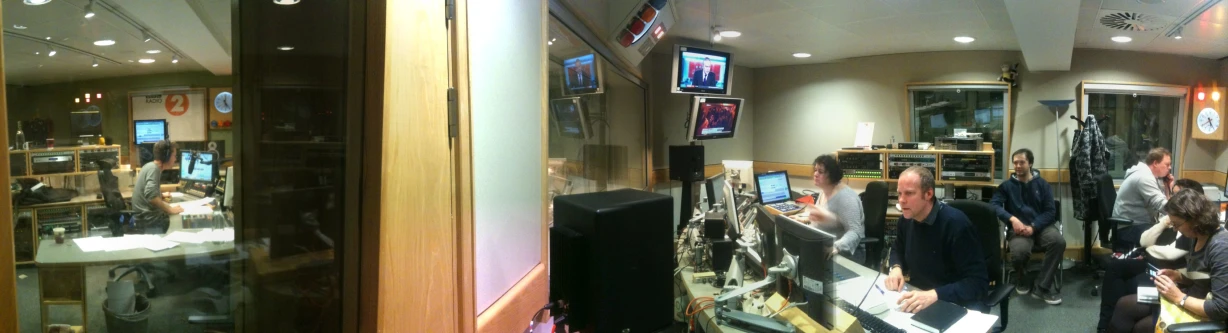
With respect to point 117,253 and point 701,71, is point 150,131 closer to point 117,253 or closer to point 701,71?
point 117,253

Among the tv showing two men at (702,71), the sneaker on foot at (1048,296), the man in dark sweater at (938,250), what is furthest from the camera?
the tv showing two men at (702,71)

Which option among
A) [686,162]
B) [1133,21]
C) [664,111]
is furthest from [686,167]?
[1133,21]

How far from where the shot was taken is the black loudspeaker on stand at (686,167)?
5.95 m

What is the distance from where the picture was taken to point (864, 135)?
7.18 meters

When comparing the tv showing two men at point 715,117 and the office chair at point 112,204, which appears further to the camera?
the tv showing two men at point 715,117

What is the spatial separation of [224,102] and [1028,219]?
20.0 feet

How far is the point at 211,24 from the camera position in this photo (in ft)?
3.52

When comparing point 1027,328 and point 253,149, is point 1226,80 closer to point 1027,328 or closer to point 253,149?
point 1027,328

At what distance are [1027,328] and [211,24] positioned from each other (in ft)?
16.6

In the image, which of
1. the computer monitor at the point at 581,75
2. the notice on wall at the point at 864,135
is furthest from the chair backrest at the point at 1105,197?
the computer monitor at the point at 581,75

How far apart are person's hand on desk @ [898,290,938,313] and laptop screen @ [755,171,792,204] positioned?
3167 millimetres

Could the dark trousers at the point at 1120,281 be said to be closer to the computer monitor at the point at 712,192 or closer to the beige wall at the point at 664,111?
the computer monitor at the point at 712,192

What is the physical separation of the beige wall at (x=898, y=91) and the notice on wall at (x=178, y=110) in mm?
7524

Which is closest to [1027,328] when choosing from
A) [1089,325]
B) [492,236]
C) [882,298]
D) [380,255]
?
[1089,325]
